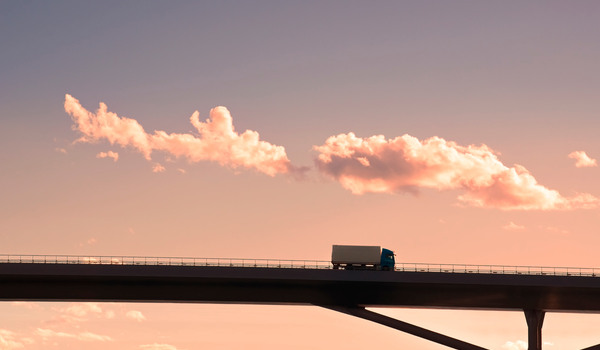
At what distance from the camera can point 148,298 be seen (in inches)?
3462

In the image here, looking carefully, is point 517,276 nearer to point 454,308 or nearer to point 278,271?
point 454,308

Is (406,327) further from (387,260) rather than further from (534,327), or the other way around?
(534,327)

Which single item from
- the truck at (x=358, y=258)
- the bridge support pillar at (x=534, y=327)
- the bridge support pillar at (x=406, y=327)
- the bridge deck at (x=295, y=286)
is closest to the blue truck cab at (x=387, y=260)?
the truck at (x=358, y=258)

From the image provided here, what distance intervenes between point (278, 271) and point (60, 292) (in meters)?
16.7

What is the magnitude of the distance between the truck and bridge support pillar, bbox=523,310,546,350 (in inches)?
496

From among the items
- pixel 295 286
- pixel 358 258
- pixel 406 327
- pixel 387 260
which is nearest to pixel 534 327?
pixel 406 327

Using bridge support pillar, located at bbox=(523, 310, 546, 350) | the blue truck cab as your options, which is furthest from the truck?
bridge support pillar, located at bbox=(523, 310, 546, 350)

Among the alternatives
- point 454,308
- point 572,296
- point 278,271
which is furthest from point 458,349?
point 278,271

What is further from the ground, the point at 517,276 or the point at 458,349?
the point at 517,276

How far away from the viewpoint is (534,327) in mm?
91125

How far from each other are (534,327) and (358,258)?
15.5 m

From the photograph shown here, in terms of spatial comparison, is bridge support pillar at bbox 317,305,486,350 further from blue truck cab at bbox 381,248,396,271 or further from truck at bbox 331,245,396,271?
blue truck cab at bbox 381,248,396,271

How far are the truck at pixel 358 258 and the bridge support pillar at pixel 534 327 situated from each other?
12601 mm

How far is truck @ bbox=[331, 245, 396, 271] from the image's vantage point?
95.6m
